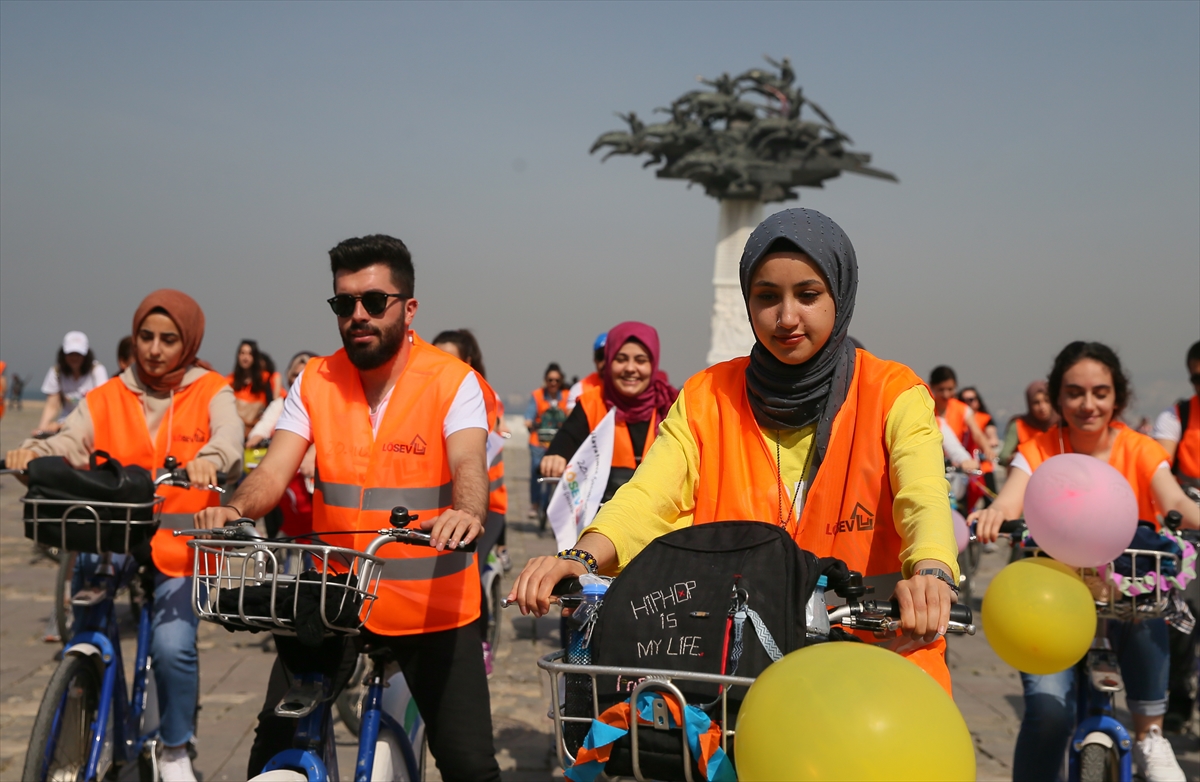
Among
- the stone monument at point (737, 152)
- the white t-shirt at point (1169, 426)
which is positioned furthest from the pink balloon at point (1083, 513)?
the stone monument at point (737, 152)

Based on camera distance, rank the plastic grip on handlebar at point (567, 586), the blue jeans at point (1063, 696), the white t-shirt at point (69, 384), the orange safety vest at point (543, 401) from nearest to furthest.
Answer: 1. the plastic grip on handlebar at point (567, 586)
2. the blue jeans at point (1063, 696)
3. the white t-shirt at point (69, 384)
4. the orange safety vest at point (543, 401)

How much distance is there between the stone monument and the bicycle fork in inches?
1058

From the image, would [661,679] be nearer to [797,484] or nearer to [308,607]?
[797,484]

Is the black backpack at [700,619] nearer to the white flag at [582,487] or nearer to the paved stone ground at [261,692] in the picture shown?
the white flag at [582,487]

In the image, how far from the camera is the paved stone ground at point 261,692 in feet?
18.7

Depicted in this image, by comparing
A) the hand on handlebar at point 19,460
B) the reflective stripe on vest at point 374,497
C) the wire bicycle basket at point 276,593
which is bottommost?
the wire bicycle basket at point 276,593

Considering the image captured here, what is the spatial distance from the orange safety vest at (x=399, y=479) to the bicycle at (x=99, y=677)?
26.4 inches

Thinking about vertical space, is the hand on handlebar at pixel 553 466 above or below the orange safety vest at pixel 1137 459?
below

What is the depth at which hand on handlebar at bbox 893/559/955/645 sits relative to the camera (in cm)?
201

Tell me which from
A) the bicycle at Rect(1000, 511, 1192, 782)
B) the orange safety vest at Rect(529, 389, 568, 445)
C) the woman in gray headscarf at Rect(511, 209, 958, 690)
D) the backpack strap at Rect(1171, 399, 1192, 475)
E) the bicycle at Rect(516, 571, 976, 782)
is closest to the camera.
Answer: the bicycle at Rect(516, 571, 976, 782)

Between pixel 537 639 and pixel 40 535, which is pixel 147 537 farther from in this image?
pixel 537 639

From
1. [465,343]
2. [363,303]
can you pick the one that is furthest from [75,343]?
[363,303]

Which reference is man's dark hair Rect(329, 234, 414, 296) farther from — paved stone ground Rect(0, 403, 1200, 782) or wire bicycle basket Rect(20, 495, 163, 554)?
paved stone ground Rect(0, 403, 1200, 782)

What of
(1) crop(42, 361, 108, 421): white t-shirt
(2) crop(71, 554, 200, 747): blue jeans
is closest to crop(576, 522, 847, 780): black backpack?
(2) crop(71, 554, 200, 747): blue jeans
